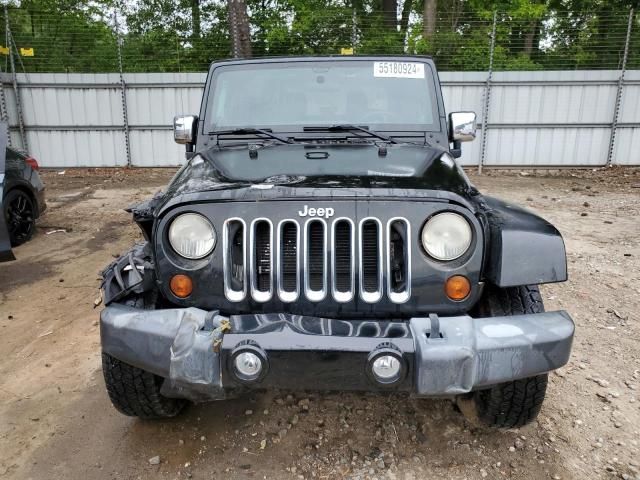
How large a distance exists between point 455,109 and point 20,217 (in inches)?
345

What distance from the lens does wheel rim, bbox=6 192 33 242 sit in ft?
19.4

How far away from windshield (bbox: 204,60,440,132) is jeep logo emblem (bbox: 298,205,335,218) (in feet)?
4.20

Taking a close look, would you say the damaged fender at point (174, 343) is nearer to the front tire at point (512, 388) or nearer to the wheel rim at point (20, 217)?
the front tire at point (512, 388)

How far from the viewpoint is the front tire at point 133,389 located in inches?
96.0

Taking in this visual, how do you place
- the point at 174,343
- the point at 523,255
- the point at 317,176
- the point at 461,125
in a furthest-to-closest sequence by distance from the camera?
the point at 461,125
the point at 317,176
the point at 523,255
the point at 174,343

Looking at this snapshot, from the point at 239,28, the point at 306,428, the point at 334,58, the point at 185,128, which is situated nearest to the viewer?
the point at 306,428

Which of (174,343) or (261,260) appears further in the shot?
(261,260)

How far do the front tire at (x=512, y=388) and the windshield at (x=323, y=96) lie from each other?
1.37 meters

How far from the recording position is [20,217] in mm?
6066

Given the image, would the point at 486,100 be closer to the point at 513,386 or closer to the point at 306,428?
the point at 513,386

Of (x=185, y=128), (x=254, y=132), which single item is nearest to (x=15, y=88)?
(x=185, y=128)

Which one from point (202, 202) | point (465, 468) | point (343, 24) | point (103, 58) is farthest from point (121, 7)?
point (465, 468)

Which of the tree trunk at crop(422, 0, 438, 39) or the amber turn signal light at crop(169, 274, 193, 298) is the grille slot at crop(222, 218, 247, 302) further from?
the tree trunk at crop(422, 0, 438, 39)

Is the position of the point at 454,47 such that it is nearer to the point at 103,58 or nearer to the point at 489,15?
the point at 489,15
